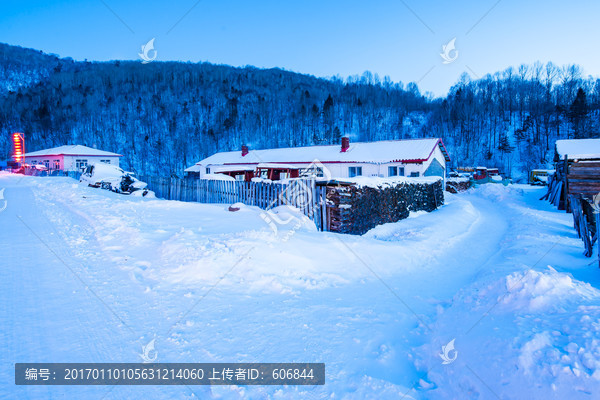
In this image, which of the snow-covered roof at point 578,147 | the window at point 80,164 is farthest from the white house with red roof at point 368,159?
the window at point 80,164

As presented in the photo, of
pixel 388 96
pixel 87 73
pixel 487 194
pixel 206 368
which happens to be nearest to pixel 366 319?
pixel 206 368

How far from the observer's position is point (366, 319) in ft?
14.7

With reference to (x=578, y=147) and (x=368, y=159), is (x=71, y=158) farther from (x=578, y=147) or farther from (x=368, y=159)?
(x=578, y=147)

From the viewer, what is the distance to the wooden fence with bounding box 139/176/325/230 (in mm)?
9953

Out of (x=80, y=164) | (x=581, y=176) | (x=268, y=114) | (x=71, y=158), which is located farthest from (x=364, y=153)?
(x=268, y=114)

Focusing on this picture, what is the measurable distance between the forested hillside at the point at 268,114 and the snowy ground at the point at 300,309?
7951 cm

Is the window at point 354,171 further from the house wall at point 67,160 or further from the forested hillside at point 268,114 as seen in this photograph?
the forested hillside at point 268,114

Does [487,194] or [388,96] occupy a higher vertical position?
[388,96]

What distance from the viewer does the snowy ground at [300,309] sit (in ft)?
9.77

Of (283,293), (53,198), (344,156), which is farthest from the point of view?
(344,156)

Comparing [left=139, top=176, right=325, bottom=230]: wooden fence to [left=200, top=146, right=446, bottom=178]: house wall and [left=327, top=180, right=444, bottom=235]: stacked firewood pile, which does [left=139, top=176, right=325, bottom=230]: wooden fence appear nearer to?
[left=327, top=180, right=444, bottom=235]: stacked firewood pile

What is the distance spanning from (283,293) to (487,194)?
27090 mm

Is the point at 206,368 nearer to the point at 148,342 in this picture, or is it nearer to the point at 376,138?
the point at 148,342

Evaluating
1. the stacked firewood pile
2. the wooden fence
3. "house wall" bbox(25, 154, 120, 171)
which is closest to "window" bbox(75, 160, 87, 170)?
"house wall" bbox(25, 154, 120, 171)
